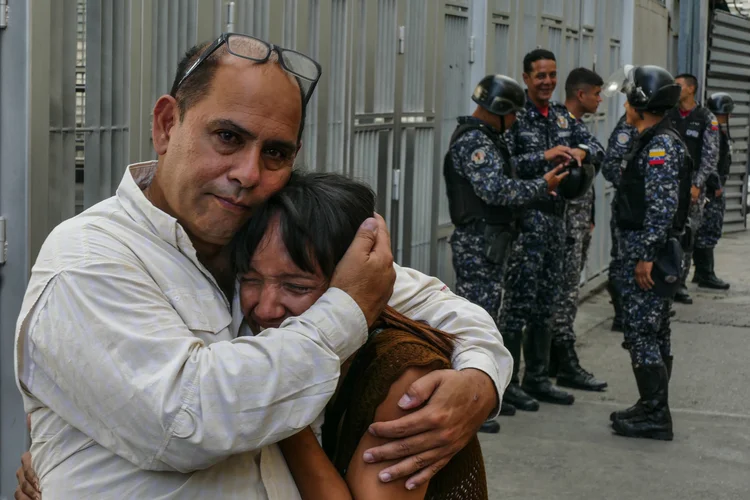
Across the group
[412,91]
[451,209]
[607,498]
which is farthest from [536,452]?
[412,91]

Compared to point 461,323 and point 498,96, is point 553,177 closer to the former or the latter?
point 498,96

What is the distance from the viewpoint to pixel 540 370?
728cm

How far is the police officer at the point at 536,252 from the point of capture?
7.11m

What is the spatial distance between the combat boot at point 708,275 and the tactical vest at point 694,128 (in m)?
2.13

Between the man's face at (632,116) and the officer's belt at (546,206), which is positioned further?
the officer's belt at (546,206)

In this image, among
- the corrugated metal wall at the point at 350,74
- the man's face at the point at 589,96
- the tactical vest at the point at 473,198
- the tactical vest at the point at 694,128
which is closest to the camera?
the corrugated metal wall at the point at 350,74

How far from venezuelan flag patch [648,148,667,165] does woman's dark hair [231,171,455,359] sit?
4.53 metres

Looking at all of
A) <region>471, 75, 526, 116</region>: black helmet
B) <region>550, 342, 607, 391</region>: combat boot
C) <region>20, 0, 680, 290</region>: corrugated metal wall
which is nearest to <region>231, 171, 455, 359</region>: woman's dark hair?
<region>20, 0, 680, 290</region>: corrugated metal wall

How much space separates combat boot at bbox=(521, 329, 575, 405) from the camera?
7246mm

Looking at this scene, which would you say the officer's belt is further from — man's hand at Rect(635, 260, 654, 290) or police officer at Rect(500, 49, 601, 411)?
man's hand at Rect(635, 260, 654, 290)

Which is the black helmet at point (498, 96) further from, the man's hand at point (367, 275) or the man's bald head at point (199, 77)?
the man's hand at point (367, 275)

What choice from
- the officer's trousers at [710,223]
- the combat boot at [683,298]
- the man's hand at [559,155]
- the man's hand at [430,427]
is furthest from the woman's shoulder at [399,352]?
the officer's trousers at [710,223]

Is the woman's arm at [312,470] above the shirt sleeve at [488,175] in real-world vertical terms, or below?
below

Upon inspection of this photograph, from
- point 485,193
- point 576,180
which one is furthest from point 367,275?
point 576,180
